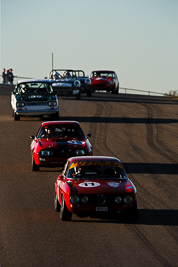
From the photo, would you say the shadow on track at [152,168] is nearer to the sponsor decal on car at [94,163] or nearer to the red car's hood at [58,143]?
the red car's hood at [58,143]

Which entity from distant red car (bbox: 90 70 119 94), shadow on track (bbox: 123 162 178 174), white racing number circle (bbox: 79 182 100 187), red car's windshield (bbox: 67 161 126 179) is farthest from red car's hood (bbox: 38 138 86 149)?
distant red car (bbox: 90 70 119 94)

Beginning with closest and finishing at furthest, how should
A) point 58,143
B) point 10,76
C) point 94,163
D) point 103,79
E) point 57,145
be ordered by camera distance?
point 94,163, point 57,145, point 58,143, point 103,79, point 10,76

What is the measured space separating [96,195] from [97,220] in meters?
0.77

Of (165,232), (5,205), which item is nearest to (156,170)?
(5,205)

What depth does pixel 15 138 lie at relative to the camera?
89.9ft

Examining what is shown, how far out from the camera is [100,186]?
13359 mm

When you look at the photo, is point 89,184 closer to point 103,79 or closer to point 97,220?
point 97,220

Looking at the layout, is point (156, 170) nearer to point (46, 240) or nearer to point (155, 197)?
point (155, 197)

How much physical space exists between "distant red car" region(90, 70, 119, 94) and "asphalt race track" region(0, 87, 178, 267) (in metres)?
15.7

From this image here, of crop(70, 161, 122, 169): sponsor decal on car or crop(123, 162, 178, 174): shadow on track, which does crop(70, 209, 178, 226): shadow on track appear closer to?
crop(70, 161, 122, 169): sponsor decal on car

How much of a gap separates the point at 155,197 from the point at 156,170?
4.18m

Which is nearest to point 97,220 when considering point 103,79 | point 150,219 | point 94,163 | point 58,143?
point 150,219

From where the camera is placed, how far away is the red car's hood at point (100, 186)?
13184mm

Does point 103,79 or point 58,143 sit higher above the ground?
point 58,143
